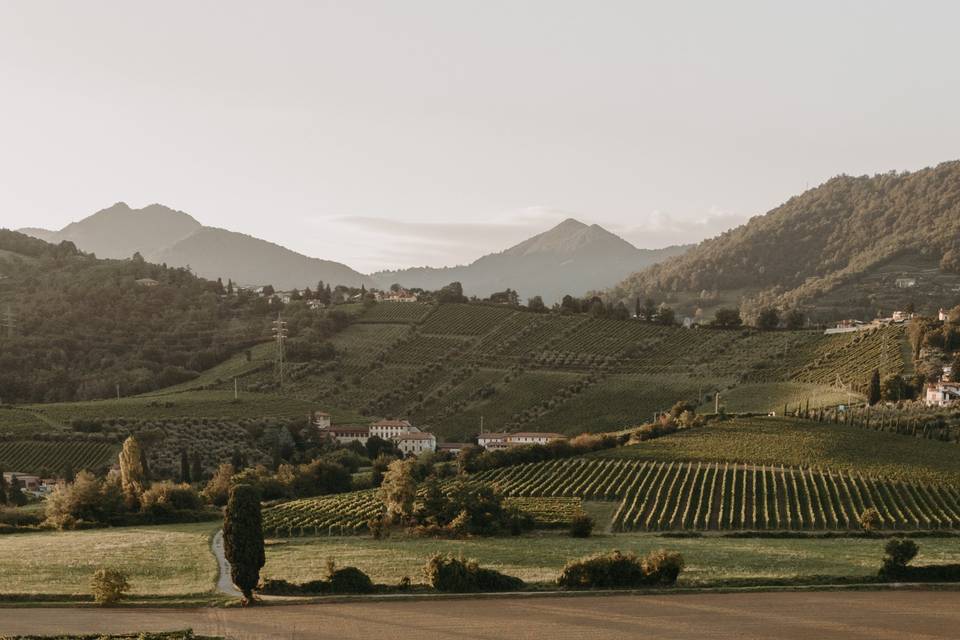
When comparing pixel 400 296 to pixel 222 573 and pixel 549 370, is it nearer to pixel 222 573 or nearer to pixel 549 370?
pixel 549 370

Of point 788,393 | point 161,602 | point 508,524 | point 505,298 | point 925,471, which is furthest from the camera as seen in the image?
point 505,298

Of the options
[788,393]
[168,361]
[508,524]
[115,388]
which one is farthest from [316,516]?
[168,361]

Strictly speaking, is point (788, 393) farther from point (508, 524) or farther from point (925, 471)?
point (508, 524)

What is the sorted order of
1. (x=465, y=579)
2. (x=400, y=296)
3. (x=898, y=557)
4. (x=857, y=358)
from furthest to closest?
(x=400, y=296) → (x=857, y=358) → (x=898, y=557) → (x=465, y=579)

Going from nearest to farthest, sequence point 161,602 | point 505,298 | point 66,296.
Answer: point 161,602
point 66,296
point 505,298

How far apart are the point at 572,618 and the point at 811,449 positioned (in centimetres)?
4454

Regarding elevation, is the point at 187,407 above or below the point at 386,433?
above

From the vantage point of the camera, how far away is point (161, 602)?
110 ft

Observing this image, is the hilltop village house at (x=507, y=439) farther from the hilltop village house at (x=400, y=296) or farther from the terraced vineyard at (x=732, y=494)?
the hilltop village house at (x=400, y=296)

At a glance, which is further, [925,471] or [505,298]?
[505,298]

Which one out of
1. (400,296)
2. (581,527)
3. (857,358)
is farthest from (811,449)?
(400,296)

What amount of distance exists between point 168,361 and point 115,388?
12.4 metres

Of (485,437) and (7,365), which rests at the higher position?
(7,365)

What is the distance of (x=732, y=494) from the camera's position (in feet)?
193
